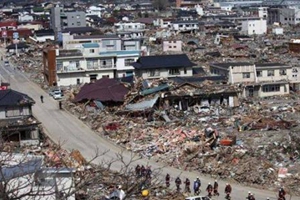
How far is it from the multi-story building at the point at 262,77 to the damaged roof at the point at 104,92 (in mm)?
3375

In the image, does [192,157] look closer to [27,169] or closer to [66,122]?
[66,122]

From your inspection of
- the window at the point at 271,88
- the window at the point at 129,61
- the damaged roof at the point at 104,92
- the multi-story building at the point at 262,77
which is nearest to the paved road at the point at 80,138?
the damaged roof at the point at 104,92

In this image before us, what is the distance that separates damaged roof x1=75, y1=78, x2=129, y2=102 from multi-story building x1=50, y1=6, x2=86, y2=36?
22.9 metres

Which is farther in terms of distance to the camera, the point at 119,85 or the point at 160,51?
the point at 160,51

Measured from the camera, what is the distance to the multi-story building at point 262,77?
57.5 feet

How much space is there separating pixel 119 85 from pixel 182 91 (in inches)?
82.3

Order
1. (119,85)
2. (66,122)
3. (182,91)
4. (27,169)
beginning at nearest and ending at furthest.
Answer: (27,169) < (66,122) < (182,91) < (119,85)

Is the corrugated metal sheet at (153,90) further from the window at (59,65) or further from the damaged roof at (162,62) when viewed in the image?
the window at (59,65)

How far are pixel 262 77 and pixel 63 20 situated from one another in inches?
1090

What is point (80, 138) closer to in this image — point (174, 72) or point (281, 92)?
point (174, 72)

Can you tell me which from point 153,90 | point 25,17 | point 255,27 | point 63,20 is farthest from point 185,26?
point 153,90

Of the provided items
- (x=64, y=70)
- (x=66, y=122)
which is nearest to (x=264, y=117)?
(x=66, y=122)

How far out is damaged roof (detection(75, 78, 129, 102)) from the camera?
648 inches

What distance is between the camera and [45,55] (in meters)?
21.4
